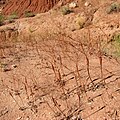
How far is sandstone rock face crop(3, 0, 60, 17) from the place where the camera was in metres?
15.2

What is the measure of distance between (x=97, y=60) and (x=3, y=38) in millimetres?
4867

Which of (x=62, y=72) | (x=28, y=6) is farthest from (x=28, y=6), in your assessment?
(x=62, y=72)

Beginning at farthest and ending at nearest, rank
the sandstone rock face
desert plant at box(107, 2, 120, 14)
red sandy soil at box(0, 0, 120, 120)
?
the sandstone rock face
desert plant at box(107, 2, 120, 14)
red sandy soil at box(0, 0, 120, 120)

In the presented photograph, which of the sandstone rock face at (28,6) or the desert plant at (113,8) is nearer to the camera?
the desert plant at (113,8)

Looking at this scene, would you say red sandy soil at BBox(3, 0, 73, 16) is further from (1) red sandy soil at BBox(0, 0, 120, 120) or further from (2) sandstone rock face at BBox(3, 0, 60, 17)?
(1) red sandy soil at BBox(0, 0, 120, 120)

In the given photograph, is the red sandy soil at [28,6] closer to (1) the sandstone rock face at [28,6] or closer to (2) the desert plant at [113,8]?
(1) the sandstone rock face at [28,6]

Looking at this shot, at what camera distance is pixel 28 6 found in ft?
51.4

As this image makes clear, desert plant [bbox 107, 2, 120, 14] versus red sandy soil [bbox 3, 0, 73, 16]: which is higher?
desert plant [bbox 107, 2, 120, 14]

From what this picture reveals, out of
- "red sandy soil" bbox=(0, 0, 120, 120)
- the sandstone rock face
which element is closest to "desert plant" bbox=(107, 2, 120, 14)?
"red sandy soil" bbox=(0, 0, 120, 120)

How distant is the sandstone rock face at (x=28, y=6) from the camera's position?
50.0 feet

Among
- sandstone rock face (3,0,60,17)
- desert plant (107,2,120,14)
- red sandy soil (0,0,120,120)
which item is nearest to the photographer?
red sandy soil (0,0,120,120)

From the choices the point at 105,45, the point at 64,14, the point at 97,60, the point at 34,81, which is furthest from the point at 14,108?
the point at 64,14

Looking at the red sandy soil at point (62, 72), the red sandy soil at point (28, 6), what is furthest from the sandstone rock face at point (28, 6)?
the red sandy soil at point (62, 72)

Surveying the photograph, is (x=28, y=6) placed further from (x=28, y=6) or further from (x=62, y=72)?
(x=62, y=72)
